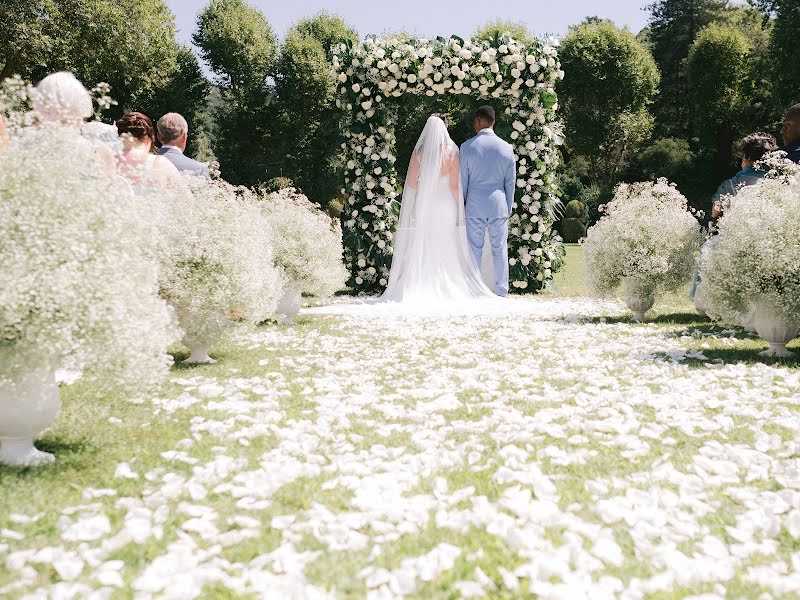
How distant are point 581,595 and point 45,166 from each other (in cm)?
339

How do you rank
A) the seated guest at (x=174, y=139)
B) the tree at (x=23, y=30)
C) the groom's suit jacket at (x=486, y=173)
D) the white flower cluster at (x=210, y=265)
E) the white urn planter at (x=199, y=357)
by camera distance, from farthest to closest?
1. the tree at (x=23, y=30)
2. the groom's suit jacket at (x=486, y=173)
3. the seated guest at (x=174, y=139)
4. the white urn planter at (x=199, y=357)
5. the white flower cluster at (x=210, y=265)

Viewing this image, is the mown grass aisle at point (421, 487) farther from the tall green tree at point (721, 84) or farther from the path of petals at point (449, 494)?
the tall green tree at point (721, 84)

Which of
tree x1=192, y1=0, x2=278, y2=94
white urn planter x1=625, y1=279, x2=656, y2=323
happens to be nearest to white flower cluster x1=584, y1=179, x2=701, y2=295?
white urn planter x1=625, y1=279, x2=656, y2=323

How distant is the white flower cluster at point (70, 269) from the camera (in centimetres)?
364

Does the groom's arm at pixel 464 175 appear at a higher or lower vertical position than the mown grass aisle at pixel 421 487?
higher

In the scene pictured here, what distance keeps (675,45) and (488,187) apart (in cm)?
4877

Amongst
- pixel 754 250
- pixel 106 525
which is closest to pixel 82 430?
pixel 106 525

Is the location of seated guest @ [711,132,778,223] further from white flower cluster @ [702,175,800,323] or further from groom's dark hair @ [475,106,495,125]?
groom's dark hair @ [475,106,495,125]

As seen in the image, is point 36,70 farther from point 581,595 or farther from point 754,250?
point 581,595

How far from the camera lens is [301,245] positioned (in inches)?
378

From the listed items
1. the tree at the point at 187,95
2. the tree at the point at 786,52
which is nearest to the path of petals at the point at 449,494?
the tree at the point at 786,52

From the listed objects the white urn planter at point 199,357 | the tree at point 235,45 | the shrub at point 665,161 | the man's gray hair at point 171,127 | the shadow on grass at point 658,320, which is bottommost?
the white urn planter at point 199,357

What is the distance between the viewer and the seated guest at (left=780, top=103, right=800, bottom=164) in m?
8.24

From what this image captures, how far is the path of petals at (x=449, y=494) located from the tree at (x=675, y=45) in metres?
51.4
